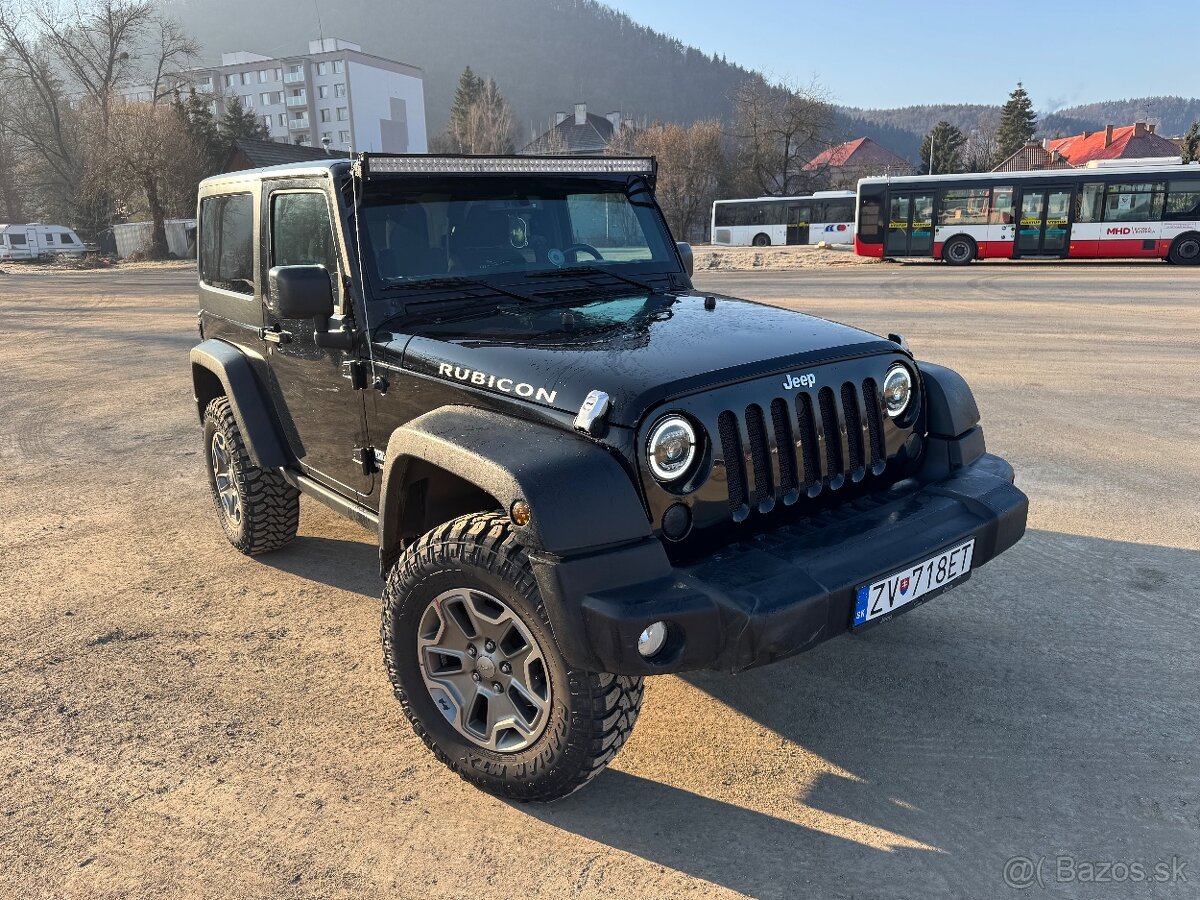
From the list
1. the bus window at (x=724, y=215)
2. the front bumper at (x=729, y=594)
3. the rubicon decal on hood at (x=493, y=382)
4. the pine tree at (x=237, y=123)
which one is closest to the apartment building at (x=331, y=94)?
the pine tree at (x=237, y=123)

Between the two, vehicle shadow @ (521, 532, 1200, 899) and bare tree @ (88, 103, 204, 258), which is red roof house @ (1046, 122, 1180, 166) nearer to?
bare tree @ (88, 103, 204, 258)

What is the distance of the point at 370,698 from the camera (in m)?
3.42

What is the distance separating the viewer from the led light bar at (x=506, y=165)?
3436mm

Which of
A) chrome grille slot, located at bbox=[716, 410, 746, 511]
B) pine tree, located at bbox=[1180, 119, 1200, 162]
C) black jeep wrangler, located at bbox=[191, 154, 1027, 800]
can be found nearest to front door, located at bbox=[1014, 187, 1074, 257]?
black jeep wrangler, located at bbox=[191, 154, 1027, 800]

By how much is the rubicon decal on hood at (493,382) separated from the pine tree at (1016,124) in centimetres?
8593

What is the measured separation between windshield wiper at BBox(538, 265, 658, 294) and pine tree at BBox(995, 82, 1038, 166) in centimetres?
8459

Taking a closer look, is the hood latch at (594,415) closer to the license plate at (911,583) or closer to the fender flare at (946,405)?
the license plate at (911,583)

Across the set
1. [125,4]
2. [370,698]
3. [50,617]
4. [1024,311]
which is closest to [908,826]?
[370,698]

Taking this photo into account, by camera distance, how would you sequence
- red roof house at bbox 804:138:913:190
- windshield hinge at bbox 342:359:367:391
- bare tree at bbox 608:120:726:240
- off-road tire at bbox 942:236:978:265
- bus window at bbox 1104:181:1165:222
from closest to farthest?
windshield hinge at bbox 342:359:367:391
bus window at bbox 1104:181:1165:222
off-road tire at bbox 942:236:978:265
bare tree at bbox 608:120:726:240
red roof house at bbox 804:138:913:190

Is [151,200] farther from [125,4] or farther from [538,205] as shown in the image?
[538,205]

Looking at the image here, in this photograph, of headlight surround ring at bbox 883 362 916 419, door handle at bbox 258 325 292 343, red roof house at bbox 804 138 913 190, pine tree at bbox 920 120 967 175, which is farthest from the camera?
pine tree at bbox 920 120 967 175

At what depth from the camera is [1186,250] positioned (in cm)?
2361

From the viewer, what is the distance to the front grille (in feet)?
9.11

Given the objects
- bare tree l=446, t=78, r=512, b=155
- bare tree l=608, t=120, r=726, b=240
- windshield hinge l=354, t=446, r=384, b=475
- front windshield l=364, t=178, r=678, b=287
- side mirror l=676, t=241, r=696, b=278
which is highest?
bare tree l=446, t=78, r=512, b=155
